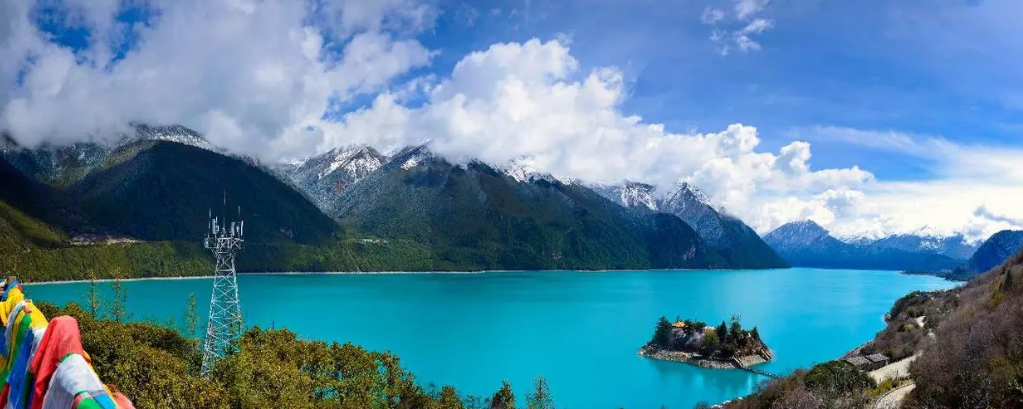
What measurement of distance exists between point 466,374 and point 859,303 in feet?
448

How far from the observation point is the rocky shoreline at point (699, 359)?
74.6 metres

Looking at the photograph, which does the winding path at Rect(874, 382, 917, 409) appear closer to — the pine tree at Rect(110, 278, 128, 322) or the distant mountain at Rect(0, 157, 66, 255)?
the pine tree at Rect(110, 278, 128, 322)

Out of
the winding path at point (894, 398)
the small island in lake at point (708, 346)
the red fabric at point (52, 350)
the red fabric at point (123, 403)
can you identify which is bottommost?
the small island in lake at point (708, 346)

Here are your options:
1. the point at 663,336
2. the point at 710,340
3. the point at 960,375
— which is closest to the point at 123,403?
the point at 960,375

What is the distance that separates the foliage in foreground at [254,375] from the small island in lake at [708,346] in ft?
156

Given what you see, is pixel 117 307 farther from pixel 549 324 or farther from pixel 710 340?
pixel 710 340

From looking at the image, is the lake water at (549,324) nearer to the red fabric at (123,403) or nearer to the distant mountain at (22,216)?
the distant mountain at (22,216)

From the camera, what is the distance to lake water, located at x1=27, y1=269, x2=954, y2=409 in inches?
2603

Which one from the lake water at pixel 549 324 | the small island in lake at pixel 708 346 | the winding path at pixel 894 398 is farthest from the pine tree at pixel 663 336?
the winding path at pixel 894 398

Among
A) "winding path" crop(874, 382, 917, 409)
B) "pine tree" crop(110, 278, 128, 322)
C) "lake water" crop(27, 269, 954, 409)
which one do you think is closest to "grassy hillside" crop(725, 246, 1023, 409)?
"winding path" crop(874, 382, 917, 409)

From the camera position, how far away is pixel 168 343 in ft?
133

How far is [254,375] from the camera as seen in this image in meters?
27.7

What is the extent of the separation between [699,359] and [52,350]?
261 feet

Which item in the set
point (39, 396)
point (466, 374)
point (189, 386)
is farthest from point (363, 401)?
point (466, 374)
